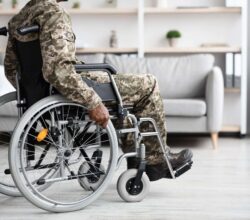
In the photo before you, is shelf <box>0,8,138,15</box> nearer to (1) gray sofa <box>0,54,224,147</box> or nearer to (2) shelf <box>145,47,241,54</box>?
(2) shelf <box>145,47,241,54</box>

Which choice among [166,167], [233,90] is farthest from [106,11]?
[166,167]

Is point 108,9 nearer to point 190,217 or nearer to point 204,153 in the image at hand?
point 204,153

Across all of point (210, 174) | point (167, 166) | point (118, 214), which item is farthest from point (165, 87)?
point (118, 214)

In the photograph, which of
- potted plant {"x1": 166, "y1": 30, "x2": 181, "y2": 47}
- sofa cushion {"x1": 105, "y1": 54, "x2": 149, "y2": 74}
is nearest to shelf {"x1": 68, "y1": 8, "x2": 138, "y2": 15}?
potted plant {"x1": 166, "y1": 30, "x2": 181, "y2": 47}

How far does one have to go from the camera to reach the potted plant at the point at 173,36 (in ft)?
17.3

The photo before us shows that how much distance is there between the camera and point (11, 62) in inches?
104

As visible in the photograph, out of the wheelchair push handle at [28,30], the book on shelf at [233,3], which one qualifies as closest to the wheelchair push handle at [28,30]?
the wheelchair push handle at [28,30]

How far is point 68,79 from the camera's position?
7.68 feet

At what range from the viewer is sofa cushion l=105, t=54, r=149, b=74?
16.0ft

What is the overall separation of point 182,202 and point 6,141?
109cm

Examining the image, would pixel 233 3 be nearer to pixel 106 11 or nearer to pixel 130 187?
pixel 106 11

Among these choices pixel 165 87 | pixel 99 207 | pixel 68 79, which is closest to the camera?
pixel 68 79

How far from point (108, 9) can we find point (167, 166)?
112 inches

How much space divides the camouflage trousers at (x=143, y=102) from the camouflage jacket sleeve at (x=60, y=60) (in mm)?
233
